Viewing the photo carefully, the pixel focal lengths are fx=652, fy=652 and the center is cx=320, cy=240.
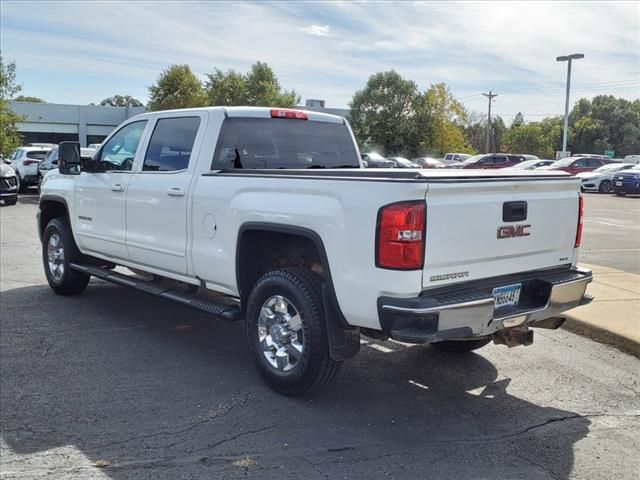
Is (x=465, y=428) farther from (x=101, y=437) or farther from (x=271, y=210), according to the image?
(x=101, y=437)

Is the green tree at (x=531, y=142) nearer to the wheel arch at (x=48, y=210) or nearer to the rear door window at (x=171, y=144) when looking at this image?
the wheel arch at (x=48, y=210)

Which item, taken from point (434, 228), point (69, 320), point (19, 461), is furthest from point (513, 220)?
point (69, 320)

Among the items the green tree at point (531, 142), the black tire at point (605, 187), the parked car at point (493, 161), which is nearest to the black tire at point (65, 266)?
the black tire at point (605, 187)

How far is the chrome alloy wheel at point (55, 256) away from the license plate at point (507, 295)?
212 inches

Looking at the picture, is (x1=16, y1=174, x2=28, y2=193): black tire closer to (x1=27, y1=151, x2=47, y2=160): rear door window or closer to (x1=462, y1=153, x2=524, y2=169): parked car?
(x1=27, y1=151, x2=47, y2=160): rear door window

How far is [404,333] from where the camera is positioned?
12.7ft

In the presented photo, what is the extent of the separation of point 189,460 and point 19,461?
0.98 metres

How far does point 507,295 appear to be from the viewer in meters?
4.41

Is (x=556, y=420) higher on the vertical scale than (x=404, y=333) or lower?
lower

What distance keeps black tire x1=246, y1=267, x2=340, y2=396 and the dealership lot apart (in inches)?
6.2

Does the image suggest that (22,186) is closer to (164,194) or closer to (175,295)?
(164,194)

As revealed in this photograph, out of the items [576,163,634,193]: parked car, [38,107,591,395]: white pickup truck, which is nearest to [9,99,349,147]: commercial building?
[576,163,634,193]: parked car

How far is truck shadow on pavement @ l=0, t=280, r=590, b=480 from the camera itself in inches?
146

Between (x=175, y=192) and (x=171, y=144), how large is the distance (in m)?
0.63
